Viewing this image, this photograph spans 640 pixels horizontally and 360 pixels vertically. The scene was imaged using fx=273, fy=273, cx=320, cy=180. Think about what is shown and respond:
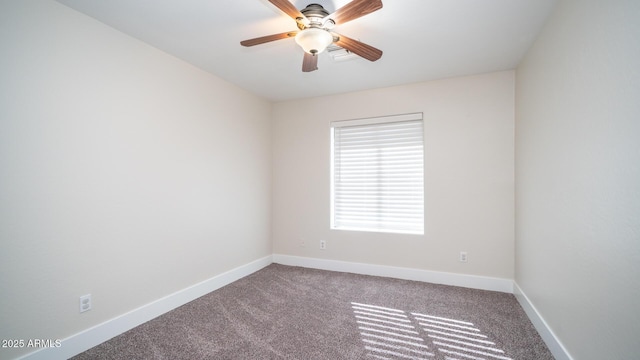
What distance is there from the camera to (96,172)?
2.09 meters

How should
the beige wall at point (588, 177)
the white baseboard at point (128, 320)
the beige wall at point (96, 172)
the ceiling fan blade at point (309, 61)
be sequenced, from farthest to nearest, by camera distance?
the ceiling fan blade at point (309, 61), the white baseboard at point (128, 320), the beige wall at point (96, 172), the beige wall at point (588, 177)

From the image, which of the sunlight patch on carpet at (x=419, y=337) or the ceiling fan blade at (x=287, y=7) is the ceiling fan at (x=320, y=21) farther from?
the sunlight patch on carpet at (x=419, y=337)

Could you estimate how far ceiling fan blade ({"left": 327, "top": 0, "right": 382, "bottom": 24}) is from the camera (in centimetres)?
152

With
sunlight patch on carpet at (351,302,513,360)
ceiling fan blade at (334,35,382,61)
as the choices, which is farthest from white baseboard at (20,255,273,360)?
ceiling fan blade at (334,35,382,61)

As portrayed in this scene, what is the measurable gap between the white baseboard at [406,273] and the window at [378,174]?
49 cm

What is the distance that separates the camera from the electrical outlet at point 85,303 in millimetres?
1994

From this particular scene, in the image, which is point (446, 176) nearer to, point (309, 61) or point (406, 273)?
point (406, 273)

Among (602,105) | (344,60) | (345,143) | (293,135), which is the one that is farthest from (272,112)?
(602,105)

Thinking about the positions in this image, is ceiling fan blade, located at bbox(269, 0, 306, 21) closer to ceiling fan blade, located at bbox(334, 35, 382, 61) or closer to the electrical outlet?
ceiling fan blade, located at bbox(334, 35, 382, 61)

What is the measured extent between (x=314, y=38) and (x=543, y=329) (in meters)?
2.72

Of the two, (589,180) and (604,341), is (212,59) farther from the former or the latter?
(604,341)

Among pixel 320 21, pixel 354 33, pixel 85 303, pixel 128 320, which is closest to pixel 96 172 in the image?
pixel 85 303

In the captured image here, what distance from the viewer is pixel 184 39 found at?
2365mm

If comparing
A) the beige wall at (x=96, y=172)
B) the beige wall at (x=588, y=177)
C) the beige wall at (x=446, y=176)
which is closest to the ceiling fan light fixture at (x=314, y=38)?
the beige wall at (x=588, y=177)
